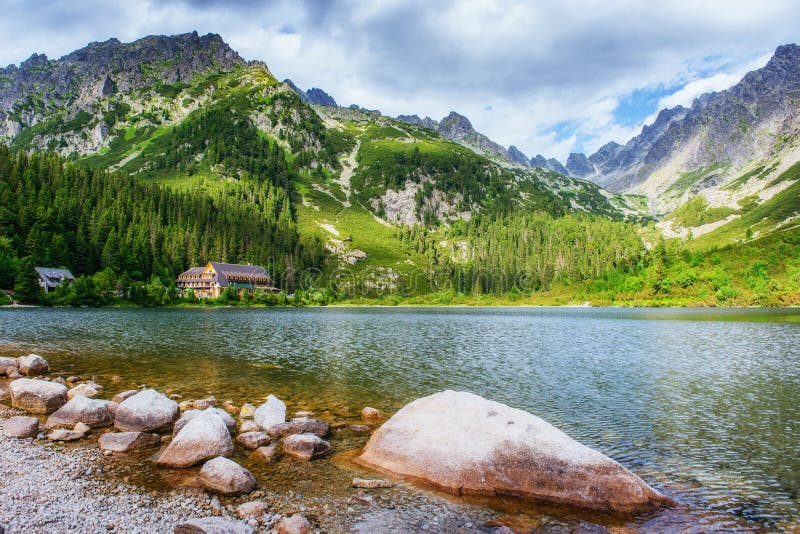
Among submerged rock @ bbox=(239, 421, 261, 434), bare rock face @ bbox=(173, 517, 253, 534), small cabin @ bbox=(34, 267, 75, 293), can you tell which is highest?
small cabin @ bbox=(34, 267, 75, 293)

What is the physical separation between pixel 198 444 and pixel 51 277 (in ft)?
460

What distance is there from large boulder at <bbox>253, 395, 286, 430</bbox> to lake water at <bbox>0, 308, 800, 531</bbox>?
2829mm

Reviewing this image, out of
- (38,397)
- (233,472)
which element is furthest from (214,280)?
(233,472)

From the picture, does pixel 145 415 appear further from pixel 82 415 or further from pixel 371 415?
pixel 371 415

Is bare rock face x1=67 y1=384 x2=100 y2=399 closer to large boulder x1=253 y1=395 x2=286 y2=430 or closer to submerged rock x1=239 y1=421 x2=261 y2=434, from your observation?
large boulder x1=253 y1=395 x2=286 y2=430

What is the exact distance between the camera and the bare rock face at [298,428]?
18203 millimetres

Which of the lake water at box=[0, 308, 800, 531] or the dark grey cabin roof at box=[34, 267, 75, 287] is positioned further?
the dark grey cabin roof at box=[34, 267, 75, 287]

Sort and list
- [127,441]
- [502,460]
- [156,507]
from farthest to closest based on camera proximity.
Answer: [127,441] < [502,460] < [156,507]

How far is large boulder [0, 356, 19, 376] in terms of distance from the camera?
2872 centimetres

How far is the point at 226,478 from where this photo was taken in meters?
12.6

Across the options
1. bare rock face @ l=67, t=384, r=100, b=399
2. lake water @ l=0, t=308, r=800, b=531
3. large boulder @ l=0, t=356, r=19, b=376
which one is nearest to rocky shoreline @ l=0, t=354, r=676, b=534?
→ bare rock face @ l=67, t=384, r=100, b=399

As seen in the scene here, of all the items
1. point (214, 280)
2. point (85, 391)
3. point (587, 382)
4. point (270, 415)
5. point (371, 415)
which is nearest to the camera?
point (270, 415)

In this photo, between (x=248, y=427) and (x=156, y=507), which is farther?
(x=248, y=427)

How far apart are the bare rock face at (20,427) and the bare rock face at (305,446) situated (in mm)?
10249
